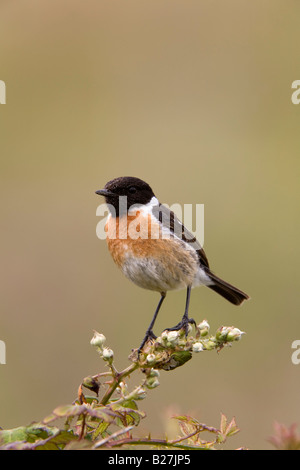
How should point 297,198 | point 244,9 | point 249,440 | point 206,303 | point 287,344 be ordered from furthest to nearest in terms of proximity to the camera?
point 244,9
point 297,198
point 206,303
point 287,344
point 249,440

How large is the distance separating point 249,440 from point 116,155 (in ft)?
19.0

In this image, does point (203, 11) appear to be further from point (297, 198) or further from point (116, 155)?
point (297, 198)

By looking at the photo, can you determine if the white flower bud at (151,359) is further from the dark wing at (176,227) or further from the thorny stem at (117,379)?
the dark wing at (176,227)

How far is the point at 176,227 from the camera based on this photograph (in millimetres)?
4582

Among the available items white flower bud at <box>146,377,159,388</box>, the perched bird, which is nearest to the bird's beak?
the perched bird

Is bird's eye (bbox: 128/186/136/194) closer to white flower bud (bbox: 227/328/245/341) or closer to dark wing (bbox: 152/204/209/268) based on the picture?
dark wing (bbox: 152/204/209/268)

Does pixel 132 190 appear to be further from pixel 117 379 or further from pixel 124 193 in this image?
pixel 117 379

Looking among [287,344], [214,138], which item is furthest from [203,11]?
[287,344]

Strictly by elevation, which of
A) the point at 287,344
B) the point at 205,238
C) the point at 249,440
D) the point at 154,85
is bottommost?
the point at 249,440

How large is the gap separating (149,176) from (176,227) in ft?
16.9

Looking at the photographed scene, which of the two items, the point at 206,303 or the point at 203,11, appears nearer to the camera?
the point at 206,303

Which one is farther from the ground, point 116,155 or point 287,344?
point 116,155

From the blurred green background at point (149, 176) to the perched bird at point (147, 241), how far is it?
1.36 meters

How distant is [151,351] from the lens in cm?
202
